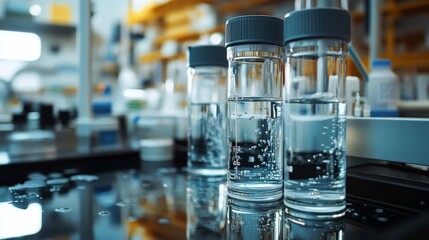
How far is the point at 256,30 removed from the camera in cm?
43

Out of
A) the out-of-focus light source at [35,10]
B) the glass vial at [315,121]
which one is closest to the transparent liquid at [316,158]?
the glass vial at [315,121]

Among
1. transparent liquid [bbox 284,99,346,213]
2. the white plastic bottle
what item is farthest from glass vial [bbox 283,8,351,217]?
the white plastic bottle

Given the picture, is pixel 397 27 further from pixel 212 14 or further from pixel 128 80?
pixel 128 80

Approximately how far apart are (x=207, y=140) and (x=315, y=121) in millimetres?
298

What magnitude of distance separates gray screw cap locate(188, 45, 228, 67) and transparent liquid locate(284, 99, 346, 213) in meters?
0.25

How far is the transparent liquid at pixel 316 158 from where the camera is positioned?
1.30ft

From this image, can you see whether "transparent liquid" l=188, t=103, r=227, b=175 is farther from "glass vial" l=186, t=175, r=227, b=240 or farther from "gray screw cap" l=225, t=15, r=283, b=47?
"gray screw cap" l=225, t=15, r=283, b=47

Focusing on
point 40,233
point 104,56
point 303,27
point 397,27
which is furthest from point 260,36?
point 104,56

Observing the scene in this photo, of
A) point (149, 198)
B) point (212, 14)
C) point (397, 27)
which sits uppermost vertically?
point (212, 14)

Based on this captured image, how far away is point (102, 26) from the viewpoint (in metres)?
3.98

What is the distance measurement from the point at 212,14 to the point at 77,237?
8.97 feet

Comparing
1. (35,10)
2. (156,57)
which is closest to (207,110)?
(156,57)

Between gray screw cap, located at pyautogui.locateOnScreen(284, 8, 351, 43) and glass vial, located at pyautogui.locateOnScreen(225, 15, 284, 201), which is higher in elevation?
gray screw cap, located at pyautogui.locateOnScreen(284, 8, 351, 43)

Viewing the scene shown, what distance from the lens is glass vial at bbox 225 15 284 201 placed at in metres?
0.44
